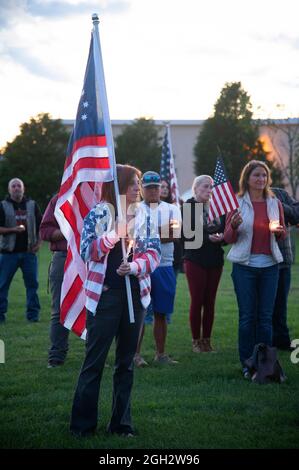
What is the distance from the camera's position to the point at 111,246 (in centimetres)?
495

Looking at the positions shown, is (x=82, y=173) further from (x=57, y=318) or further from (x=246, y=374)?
(x=246, y=374)

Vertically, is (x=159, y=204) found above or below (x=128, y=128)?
below

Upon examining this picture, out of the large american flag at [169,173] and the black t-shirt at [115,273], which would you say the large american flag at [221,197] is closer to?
the black t-shirt at [115,273]

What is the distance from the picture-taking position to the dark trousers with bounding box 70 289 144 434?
200 inches

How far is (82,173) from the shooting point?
564 centimetres

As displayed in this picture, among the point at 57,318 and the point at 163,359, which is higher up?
the point at 57,318

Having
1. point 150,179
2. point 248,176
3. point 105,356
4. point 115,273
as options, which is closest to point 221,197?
point 248,176

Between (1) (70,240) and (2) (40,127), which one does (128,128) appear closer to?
(2) (40,127)

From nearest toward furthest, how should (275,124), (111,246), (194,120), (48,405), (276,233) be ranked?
(111,246) → (48,405) → (276,233) → (275,124) → (194,120)

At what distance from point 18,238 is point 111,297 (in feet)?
23.2

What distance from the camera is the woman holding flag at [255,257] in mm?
7410

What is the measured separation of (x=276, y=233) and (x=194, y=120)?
172ft

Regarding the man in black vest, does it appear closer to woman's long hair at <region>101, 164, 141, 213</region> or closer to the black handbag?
the black handbag

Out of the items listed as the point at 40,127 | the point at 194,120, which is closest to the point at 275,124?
the point at 194,120
